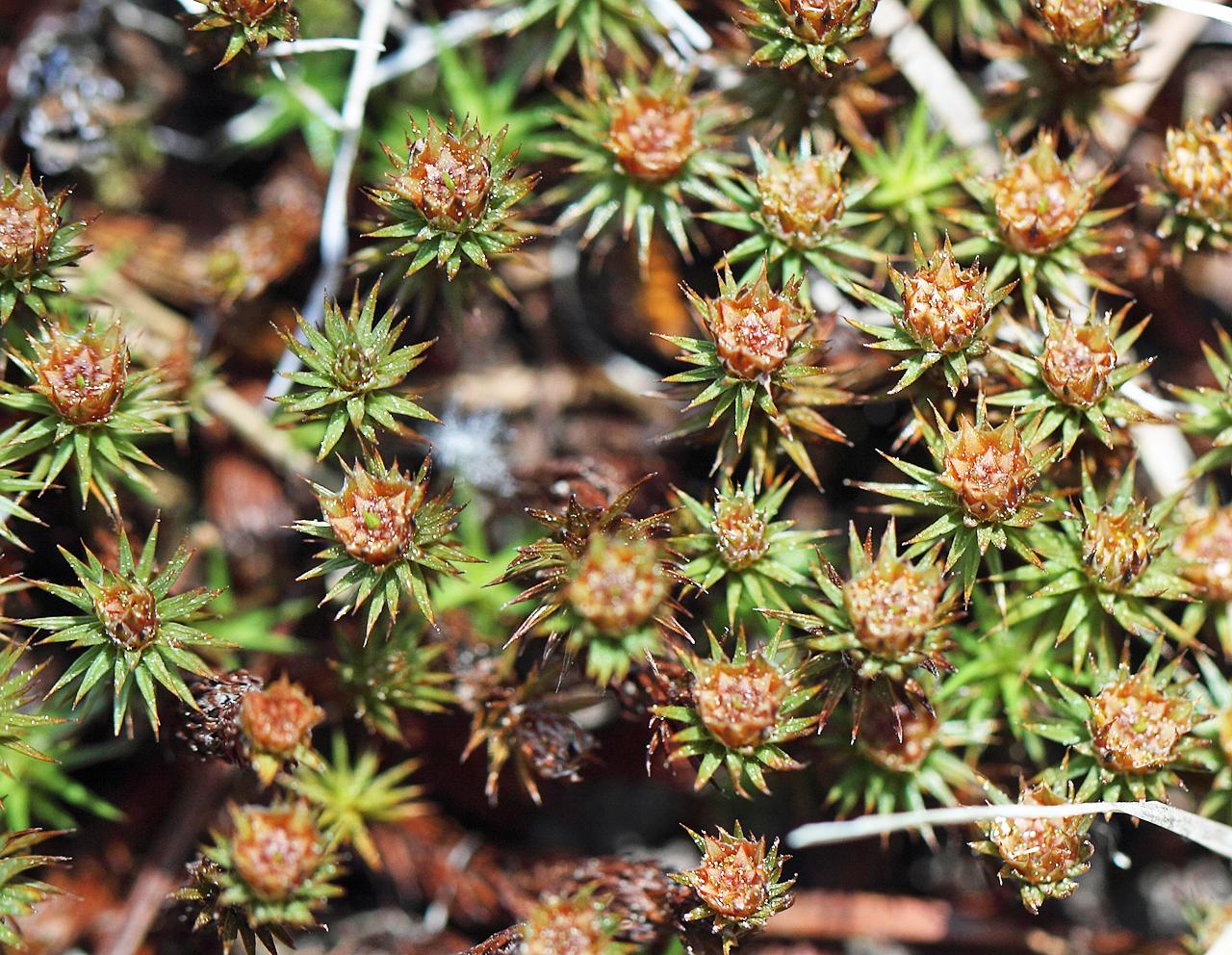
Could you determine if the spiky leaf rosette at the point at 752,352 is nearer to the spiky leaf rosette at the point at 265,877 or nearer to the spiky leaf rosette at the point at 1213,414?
the spiky leaf rosette at the point at 1213,414

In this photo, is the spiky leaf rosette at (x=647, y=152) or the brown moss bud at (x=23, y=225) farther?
the spiky leaf rosette at (x=647, y=152)

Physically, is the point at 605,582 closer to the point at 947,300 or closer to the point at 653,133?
the point at 947,300

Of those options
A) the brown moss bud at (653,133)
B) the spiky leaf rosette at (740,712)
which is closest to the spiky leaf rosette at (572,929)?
the spiky leaf rosette at (740,712)

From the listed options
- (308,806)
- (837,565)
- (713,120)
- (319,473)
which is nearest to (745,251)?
(713,120)

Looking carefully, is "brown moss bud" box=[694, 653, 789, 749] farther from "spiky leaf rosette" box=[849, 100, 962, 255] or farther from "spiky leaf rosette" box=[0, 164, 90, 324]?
"spiky leaf rosette" box=[0, 164, 90, 324]

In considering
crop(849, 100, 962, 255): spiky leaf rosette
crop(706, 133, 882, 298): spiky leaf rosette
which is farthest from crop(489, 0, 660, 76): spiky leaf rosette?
crop(849, 100, 962, 255): spiky leaf rosette

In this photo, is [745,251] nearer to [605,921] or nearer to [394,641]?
[394,641]
